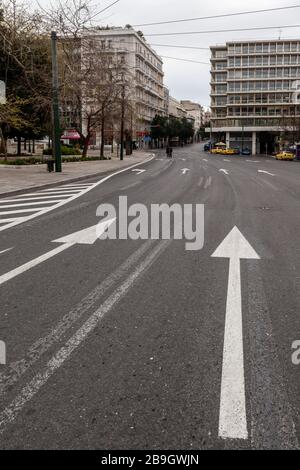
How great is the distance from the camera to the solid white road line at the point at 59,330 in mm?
3083

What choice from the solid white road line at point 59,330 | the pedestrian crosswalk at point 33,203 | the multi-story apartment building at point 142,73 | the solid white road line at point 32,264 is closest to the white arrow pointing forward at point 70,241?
the solid white road line at point 32,264

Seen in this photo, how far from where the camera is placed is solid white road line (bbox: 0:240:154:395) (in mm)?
3083

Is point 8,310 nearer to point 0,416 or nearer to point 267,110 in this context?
point 0,416

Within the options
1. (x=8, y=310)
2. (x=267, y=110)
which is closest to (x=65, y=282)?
(x=8, y=310)

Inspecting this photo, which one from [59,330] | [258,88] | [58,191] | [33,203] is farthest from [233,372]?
[258,88]

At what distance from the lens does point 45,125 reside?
3747 centimetres

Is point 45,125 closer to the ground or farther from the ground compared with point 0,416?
farther from the ground

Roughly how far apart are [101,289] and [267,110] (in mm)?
104270

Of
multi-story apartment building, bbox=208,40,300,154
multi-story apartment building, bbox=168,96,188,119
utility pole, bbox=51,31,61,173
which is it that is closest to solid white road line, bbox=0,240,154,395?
utility pole, bbox=51,31,61,173

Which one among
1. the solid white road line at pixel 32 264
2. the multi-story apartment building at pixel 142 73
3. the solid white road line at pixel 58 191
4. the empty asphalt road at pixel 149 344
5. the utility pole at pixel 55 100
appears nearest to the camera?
the empty asphalt road at pixel 149 344

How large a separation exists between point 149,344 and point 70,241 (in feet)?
13.5

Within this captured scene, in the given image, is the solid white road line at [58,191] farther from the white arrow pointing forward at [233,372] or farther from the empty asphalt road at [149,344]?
the white arrow pointing forward at [233,372]

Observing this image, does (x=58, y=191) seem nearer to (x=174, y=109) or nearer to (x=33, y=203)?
(x=33, y=203)

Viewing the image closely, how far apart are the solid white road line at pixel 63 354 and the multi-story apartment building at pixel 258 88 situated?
98872 millimetres
